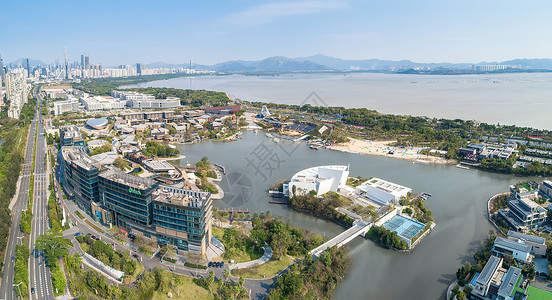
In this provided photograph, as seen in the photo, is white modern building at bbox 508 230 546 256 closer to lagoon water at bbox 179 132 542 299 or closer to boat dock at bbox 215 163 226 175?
lagoon water at bbox 179 132 542 299

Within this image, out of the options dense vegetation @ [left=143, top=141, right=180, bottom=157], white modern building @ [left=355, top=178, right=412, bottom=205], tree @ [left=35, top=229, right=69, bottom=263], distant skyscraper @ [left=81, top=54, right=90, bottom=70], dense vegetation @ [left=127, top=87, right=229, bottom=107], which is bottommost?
tree @ [left=35, top=229, right=69, bottom=263]

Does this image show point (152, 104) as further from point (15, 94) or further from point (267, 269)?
point (267, 269)

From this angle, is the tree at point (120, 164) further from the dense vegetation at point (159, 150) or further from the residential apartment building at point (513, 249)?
the residential apartment building at point (513, 249)

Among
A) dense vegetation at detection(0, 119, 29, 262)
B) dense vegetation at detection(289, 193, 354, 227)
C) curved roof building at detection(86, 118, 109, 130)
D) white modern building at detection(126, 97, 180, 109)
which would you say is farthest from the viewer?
white modern building at detection(126, 97, 180, 109)

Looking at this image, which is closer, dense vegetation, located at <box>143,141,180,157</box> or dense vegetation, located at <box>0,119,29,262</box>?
dense vegetation, located at <box>0,119,29,262</box>

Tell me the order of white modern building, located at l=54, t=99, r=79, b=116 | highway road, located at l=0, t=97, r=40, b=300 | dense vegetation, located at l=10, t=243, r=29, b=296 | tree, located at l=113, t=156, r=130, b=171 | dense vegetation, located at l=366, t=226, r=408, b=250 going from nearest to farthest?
dense vegetation, located at l=10, t=243, r=29, b=296 → highway road, located at l=0, t=97, r=40, b=300 → dense vegetation, located at l=366, t=226, r=408, b=250 → tree, located at l=113, t=156, r=130, b=171 → white modern building, located at l=54, t=99, r=79, b=116

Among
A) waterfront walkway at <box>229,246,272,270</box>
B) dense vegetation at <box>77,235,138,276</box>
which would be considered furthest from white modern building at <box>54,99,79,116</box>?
waterfront walkway at <box>229,246,272,270</box>

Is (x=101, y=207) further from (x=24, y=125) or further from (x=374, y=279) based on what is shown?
(x=24, y=125)
